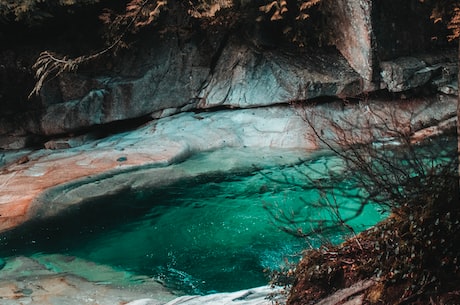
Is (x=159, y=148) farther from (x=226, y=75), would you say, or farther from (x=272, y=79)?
(x=272, y=79)

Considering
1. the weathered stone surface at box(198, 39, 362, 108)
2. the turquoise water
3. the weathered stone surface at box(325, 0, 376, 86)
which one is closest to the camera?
the turquoise water

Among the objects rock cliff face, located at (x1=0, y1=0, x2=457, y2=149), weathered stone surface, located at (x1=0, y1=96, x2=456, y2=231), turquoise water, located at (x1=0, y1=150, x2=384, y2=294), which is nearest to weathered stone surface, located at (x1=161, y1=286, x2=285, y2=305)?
turquoise water, located at (x1=0, y1=150, x2=384, y2=294)

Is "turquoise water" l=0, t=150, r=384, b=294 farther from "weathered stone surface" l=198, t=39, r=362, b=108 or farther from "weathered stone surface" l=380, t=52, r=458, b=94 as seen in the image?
"weathered stone surface" l=380, t=52, r=458, b=94

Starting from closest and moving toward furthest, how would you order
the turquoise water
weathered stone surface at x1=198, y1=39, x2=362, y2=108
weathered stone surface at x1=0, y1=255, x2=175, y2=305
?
weathered stone surface at x1=0, y1=255, x2=175, y2=305
the turquoise water
weathered stone surface at x1=198, y1=39, x2=362, y2=108

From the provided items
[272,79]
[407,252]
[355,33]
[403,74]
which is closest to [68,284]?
[407,252]

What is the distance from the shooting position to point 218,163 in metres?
8.94

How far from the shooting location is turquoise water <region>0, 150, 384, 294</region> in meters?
6.12

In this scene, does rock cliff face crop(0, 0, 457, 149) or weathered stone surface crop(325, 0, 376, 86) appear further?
rock cliff face crop(0, 0, 457, 149)

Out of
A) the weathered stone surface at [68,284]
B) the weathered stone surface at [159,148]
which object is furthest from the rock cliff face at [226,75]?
the weathered stone surface at [68,284]

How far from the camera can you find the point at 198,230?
7098mm

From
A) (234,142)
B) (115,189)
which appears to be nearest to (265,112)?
(234,142)

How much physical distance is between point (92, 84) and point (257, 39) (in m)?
3.37

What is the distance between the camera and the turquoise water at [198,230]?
20.1 ft

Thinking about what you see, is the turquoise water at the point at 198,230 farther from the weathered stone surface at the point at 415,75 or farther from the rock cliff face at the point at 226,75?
the weathered stone surface at the point at 415,75
